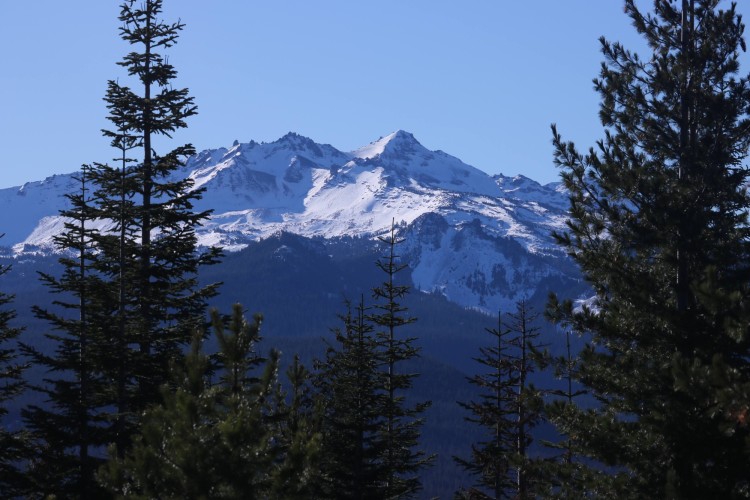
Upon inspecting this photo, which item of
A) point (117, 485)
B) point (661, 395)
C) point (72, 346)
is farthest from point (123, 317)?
point (661, 395)

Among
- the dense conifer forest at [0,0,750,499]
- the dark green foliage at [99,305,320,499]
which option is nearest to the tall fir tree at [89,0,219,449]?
the dense conifer forest at [0,0,750,499]

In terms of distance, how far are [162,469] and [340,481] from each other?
1678 cm

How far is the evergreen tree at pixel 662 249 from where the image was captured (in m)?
17.9

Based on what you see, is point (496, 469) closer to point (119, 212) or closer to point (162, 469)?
point (119, 212)

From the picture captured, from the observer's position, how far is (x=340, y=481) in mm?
29438

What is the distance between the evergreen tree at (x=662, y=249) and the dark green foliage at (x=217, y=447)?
7.34 meters

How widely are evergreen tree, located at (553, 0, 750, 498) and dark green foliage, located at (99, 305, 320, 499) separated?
24.1 ft

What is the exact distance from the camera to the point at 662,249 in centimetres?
2034

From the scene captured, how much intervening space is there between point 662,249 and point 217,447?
11.7 meters

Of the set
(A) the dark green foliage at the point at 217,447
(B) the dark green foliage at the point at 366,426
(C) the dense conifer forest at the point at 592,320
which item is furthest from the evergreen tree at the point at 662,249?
(B) the dark green foliage at the point at 366,426

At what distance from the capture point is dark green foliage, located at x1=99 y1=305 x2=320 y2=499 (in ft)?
43.0

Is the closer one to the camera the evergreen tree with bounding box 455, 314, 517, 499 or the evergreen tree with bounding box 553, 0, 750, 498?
the evergreen tree with bounding box 553, 0, 750, 498

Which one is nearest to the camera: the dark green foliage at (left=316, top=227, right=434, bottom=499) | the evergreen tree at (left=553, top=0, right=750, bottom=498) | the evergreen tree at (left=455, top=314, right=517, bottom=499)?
the evergreen tree at (left=553, top=0, right=750, bottom=498)

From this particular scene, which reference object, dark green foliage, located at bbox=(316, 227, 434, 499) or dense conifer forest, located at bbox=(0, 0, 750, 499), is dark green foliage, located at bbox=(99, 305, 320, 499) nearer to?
dense conifer forest, located at bbox=(0, 0, 750, 499)
